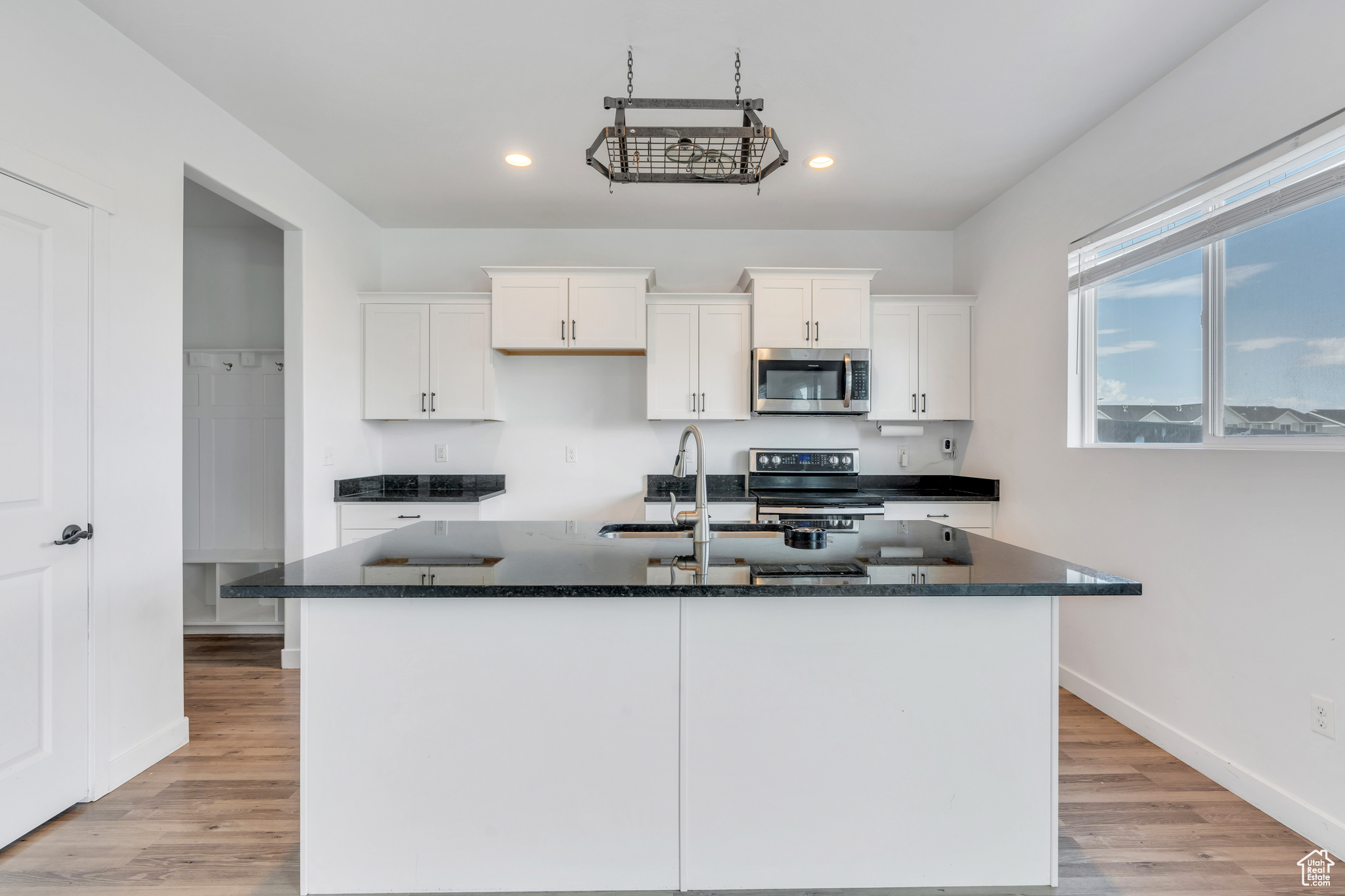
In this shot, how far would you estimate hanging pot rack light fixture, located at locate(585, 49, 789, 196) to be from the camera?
5.36 ft

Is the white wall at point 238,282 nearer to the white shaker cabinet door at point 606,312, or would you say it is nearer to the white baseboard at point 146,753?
the white shaker cabinet door at point 606,312

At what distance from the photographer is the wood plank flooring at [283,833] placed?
1686 millimetres

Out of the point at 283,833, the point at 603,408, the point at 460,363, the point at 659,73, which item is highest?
the point at 659,73

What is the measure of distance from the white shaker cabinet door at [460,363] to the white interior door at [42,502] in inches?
74.4

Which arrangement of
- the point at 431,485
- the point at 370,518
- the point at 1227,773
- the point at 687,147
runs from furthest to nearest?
the point at 431,485
the point at 370,518
the point at 1227,773
the point at 687,147

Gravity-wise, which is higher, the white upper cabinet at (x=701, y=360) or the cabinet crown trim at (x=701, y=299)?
the cabinet crown trim at (x=701, y=299)

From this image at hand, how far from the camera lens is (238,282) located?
3.88 meters

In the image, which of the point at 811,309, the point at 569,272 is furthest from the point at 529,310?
the point at 811,309

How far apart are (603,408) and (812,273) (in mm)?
1550

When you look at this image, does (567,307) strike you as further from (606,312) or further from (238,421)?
(238,421)

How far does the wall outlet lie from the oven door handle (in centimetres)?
232

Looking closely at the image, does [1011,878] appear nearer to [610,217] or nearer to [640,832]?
[640,832]

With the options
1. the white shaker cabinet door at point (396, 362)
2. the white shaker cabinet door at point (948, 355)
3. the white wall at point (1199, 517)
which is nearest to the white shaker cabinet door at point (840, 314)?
the white shaker cabinet door at point (948, 355)

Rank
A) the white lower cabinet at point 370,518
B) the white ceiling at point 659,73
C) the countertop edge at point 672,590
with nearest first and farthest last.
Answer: the countertop edge at point 672,590 < the white ceiling at point 659,73 < the white lower cabinet at point 370,518
